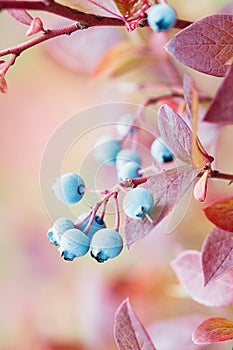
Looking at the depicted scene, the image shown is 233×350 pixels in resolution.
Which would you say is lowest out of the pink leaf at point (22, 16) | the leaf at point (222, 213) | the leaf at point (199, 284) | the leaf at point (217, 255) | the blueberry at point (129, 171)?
the leaf at point (199, 284)

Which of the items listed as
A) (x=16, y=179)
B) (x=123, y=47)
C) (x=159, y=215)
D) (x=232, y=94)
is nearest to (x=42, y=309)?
(x=16, y=179)

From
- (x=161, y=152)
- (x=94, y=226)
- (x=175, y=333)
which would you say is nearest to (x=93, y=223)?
(x=94, y=226)

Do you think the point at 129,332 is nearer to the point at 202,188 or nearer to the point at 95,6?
the point at 202,188

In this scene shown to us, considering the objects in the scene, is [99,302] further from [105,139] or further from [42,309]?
[105,139]

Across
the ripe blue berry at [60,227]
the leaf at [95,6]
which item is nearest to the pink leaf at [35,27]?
the leaf at [95,6]

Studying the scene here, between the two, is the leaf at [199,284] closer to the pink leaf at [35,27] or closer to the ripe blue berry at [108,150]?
the ripe blue berry at [108,150]

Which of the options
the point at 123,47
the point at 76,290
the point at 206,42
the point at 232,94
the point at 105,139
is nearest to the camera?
the point at 232,94
